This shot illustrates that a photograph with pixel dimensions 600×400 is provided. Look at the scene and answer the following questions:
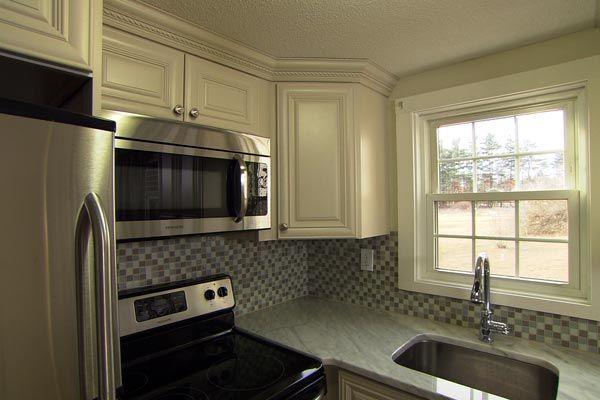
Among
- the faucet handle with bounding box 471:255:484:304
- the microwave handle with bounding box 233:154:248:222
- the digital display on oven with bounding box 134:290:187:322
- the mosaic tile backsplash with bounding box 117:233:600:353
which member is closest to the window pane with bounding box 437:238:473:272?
the mosaic tile backsplash with bounding box 117:233:600:353

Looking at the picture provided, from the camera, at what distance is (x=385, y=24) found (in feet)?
4.42

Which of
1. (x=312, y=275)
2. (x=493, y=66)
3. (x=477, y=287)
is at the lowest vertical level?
(x=312, y=275)

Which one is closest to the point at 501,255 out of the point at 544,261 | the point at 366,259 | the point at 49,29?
the point at 544,261

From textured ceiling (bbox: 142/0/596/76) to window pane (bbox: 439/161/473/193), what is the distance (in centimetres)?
53

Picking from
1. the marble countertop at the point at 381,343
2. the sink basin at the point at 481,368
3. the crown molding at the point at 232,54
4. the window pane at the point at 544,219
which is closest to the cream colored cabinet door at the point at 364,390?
the marble countertop at the point at 381,343

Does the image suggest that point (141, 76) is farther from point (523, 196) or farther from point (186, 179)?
point (523, 196)

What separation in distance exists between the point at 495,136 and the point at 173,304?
1693mm

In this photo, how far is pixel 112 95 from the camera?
3.84 ft

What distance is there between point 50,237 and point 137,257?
975mm

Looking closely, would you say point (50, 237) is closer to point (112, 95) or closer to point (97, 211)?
point (97, 211)

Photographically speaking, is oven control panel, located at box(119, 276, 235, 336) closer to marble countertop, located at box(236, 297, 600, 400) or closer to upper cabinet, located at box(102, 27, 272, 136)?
marble countertop, located at box(236, 297, 600, 400)

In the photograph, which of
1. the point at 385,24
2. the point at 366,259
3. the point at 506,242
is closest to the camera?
the point at 385,24

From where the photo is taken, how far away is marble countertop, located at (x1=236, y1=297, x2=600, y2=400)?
3.85 ft

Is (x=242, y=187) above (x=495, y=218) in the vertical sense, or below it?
above
